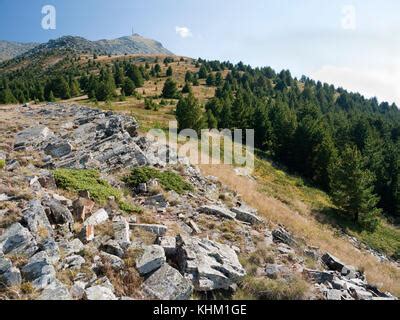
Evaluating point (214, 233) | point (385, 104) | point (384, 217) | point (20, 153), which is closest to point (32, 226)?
point (214, 233)

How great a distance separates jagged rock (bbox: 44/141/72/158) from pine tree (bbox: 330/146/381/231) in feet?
81.6

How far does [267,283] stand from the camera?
8.43 meters

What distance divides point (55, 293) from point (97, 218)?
3.74 m

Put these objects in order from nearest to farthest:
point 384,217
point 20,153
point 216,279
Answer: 1. point 216,279
2. point 20,153
3. point 384,217

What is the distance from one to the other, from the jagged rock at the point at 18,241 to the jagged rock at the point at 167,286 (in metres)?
2.67

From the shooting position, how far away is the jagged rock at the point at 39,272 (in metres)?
6.93

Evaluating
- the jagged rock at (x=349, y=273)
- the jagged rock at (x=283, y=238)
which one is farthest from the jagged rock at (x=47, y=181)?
the jagged rock at (x=349, y=273)

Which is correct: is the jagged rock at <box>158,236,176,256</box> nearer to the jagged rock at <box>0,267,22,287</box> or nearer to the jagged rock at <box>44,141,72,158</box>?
the jagged rock at <box>0,267,22,287</box>

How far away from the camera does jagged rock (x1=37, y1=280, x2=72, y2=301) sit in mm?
6605

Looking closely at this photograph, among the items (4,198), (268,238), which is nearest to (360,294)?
(268,238)

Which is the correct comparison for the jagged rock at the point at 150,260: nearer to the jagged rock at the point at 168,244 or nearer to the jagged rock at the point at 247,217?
the jagged rock at the point at 168,244

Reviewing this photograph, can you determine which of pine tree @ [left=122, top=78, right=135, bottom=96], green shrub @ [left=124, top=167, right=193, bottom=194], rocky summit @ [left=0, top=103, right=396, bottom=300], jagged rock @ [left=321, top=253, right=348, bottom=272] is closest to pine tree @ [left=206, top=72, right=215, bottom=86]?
pine tree @ [left=122, top=78, right=135, bottom=96]
